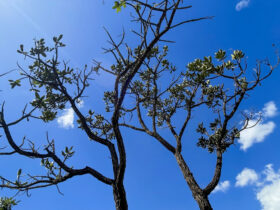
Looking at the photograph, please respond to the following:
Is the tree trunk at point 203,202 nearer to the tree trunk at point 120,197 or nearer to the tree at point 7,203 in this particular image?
the tree trunk at point 120,197

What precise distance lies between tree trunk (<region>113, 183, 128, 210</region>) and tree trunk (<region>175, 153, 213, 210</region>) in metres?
2.35

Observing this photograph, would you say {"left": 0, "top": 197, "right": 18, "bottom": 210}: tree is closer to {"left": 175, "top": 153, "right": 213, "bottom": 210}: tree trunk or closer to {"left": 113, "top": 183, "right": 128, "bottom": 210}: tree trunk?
{"left": 113, "top": 183, "right": 128, "bottom": 210}: tree trunk

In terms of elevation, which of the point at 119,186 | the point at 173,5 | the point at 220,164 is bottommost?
the point at 119,186

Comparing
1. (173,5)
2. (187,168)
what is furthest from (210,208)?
(173,5)

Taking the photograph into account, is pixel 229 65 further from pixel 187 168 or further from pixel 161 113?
pixel 161 113

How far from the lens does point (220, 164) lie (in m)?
5.52

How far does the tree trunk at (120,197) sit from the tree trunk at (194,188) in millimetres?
2353

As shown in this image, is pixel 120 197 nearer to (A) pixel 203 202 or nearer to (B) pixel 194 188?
(A) pixel 203 202

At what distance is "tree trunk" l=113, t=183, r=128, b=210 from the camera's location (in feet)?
10.8

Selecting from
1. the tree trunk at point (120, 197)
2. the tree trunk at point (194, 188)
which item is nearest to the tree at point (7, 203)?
the tree trunk at point (120, 197)

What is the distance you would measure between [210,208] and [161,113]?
16.6 ft

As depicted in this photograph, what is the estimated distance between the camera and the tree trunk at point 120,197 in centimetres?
329

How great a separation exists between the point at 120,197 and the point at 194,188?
2.60 metres

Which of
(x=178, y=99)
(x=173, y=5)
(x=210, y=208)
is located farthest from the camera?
(x=178, y=99)
